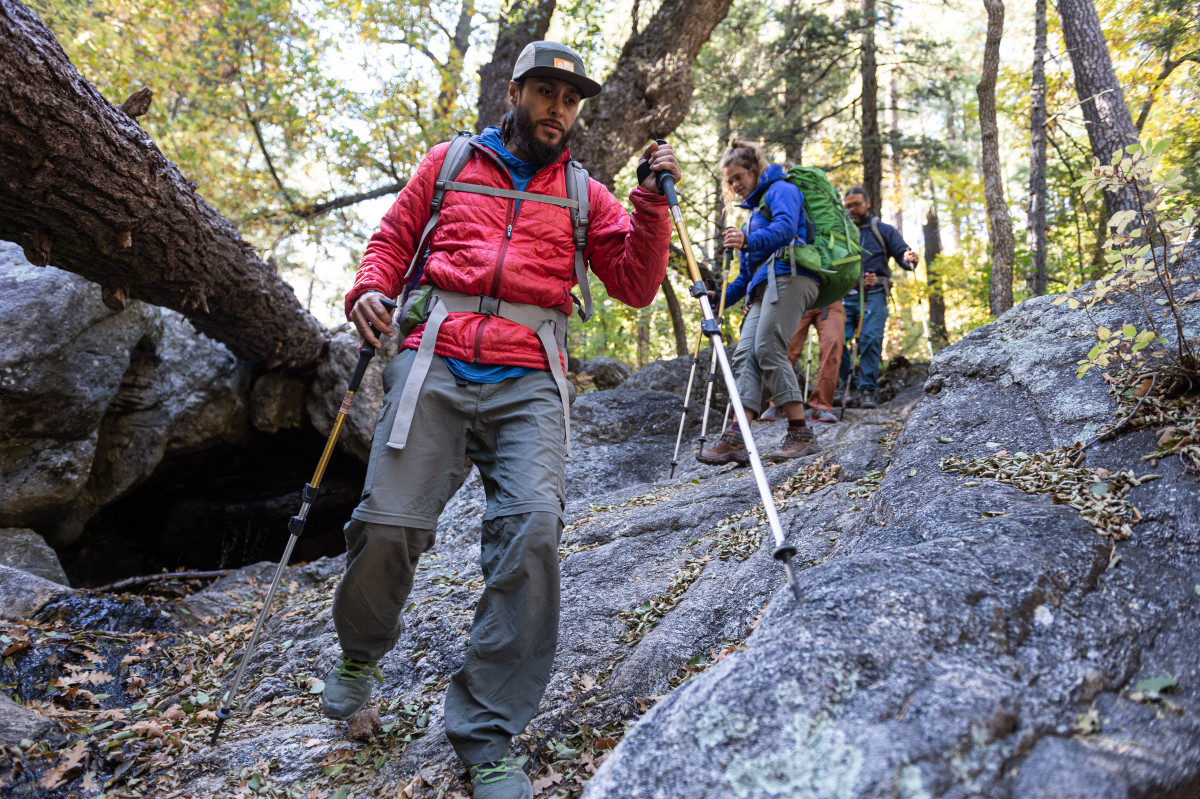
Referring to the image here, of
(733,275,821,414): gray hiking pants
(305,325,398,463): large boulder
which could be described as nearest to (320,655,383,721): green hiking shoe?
(733,275,821,414): gray hiking pants

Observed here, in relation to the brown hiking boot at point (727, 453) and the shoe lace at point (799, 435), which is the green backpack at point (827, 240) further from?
the brown hiking boot at point (727, 453)

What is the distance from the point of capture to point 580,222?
357cm

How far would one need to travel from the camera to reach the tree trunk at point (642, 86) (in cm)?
1012

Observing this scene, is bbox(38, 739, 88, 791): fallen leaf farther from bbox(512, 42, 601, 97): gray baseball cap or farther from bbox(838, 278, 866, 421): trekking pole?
Result: bbox(838, 278, 866, 421): trekking pole

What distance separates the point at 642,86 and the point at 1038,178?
564cm

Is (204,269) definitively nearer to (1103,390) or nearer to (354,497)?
(354,497)

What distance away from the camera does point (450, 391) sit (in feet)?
10.4

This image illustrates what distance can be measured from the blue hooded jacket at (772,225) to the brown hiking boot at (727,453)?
54.0 inches

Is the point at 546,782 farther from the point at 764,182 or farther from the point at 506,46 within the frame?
the point at 506,46

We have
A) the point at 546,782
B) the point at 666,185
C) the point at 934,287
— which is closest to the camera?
the point at 546,782

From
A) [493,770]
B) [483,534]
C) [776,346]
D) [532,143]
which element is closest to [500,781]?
[493,770]

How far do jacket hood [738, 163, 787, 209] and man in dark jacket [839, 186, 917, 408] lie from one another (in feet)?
11.6

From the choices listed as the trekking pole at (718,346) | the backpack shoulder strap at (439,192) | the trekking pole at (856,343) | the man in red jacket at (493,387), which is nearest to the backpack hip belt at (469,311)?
the man in red jacket at (493,387)

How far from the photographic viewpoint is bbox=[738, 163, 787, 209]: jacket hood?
20.6ft
